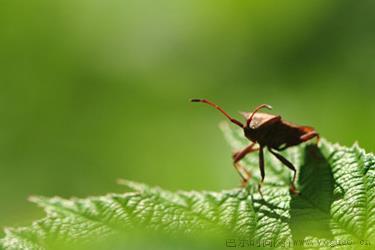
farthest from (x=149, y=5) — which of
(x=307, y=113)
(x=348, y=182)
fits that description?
(x=348, y=182)

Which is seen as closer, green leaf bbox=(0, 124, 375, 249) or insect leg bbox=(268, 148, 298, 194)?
green leaf bbox=(0, 124, 375, 249)

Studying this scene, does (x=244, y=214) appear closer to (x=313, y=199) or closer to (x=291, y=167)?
(x=313, y=199)

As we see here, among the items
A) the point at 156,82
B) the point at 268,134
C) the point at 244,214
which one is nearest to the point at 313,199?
the point at 244,214

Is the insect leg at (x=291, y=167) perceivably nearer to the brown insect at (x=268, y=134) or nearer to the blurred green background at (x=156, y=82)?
the brown insect at (x=268, y=134)

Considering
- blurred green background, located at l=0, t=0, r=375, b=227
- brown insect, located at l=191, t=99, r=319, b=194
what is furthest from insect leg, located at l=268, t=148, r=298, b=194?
blurred green background, located at l=0, t=0, r=375, b=227

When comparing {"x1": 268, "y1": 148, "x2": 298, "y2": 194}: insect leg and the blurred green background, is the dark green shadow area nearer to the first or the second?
{"x1": 268, "y1": 148, "x2": 298, "y2": 194}: insect leg

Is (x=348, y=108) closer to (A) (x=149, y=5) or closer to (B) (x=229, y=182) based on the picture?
(B) (x=229, y=182)
